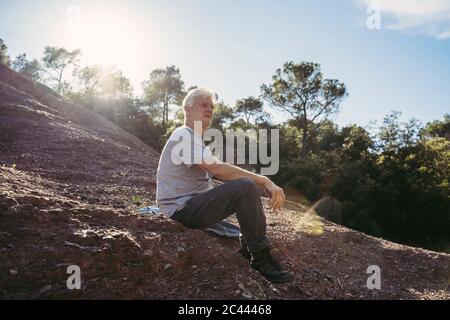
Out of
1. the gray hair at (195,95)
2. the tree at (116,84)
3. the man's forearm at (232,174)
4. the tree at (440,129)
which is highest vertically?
the tree at (116,84)

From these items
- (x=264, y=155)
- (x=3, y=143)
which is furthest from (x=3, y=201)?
(x=264, y=155)

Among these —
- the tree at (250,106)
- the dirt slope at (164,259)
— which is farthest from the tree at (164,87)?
the dirt slope at (164,259)

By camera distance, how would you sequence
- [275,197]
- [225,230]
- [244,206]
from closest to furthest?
[244,206] < [275,197] < [225,230]

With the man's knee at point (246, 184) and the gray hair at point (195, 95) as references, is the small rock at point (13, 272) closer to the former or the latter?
the man's knee at point (246, 184)

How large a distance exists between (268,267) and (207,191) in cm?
85

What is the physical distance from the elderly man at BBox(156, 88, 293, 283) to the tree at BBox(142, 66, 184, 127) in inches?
1234

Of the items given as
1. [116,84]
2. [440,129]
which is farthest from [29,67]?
[440,129]

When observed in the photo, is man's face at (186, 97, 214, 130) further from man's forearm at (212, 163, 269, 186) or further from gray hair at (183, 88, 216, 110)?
man's forearm at (212, 163, 269, 186)

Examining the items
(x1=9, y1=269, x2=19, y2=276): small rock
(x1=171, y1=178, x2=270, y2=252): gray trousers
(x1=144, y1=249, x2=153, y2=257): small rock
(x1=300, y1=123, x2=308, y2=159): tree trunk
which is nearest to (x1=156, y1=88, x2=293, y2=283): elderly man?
(x1=171, y1=178, x2=270, y2=252): gray trousers

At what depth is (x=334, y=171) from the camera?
17.7m

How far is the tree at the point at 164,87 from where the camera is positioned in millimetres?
34219

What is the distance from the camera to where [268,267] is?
3.07 m

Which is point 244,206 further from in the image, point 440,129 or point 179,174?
point 440,129

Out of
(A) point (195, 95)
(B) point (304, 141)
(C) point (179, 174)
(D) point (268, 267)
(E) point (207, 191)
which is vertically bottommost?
(D) point (268, 267)
